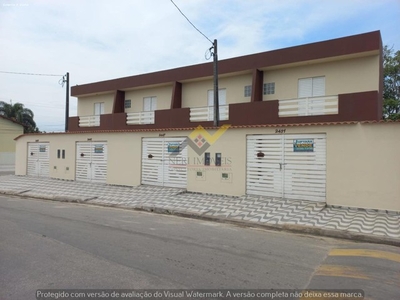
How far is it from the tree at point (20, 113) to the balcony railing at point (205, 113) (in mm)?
36555

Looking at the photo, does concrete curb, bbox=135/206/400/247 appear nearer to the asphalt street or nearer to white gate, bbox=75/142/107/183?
the asphalt street

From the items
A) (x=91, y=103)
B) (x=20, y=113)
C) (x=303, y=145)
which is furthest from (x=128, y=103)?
(x=20, y=113)

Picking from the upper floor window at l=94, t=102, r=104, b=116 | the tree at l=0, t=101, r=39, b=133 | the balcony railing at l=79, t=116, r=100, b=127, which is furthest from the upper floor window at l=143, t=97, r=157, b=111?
the tree at l=0, t=101, r=39, b=133

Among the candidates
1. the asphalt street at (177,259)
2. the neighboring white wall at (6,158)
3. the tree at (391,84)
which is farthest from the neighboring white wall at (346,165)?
the neighboring white wall at (6,158)

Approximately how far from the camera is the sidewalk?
24.4ft

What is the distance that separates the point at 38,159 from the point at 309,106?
16.6 meters

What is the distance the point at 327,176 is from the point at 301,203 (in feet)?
4.04

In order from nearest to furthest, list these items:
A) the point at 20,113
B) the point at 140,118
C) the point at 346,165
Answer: the point at 346,165, the point at 140,118, the point at 20,113

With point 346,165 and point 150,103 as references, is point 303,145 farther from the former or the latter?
point 150,103

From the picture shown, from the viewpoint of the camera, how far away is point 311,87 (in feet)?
45.3

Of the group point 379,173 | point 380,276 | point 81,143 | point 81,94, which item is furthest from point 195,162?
point 81,94

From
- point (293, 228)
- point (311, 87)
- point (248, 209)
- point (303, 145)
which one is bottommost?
point (293, 228)

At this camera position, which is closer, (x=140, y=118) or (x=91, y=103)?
(x=140, y=118)

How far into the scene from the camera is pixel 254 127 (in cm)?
1152
